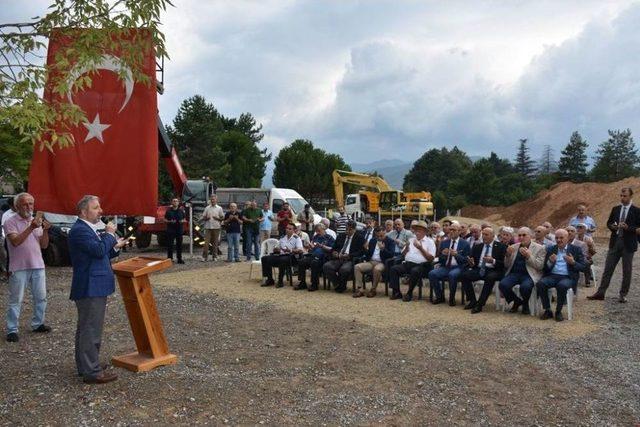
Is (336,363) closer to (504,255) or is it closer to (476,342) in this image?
(476,342)

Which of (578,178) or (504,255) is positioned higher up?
Result: (578,178)

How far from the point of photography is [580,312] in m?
8.63

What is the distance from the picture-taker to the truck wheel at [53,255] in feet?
44.7

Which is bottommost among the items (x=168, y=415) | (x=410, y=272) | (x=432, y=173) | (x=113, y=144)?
(x=168, y=415)

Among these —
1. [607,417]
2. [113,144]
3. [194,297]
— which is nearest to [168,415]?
[607,417]

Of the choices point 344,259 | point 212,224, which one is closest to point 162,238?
point 212,224

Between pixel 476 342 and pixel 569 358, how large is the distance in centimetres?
103

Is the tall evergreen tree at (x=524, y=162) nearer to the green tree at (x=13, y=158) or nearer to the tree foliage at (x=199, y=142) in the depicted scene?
the tree foliage at (x=199, y=142)

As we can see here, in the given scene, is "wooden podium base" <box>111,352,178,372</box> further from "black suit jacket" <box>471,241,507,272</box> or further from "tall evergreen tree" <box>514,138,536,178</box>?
"tall evergreen tree" <box>514,138,536,178</box>

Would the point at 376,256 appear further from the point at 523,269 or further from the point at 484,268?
the point at 523,269

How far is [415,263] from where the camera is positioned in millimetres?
9875

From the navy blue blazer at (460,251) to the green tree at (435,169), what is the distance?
278 ft

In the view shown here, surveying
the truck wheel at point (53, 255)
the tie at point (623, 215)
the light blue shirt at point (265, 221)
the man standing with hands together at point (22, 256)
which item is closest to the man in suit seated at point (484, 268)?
the tie at point (623, 215)

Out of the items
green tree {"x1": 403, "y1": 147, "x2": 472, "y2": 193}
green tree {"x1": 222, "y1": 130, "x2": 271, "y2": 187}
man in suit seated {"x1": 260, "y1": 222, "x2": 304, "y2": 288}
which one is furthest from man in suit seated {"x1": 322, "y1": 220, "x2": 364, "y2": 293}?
green tree {"x1": 403, "y1": 147, "x2": 472, "y2": 193}
